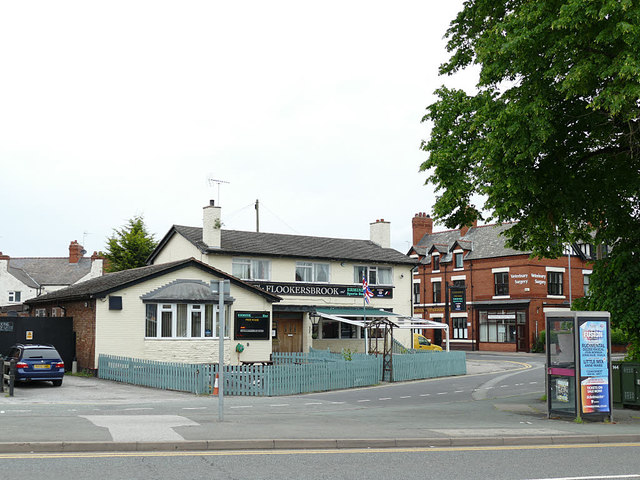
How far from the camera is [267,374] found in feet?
79.0

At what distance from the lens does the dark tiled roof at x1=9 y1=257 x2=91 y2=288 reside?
72.5 metres

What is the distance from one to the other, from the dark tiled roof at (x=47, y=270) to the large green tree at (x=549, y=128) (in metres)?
61.1

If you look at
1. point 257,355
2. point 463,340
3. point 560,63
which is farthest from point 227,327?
point 463,340

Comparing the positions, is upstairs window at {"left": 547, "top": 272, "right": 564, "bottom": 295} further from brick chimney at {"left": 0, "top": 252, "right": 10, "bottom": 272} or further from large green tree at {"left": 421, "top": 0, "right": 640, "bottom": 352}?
brick chimney at {"left": 0, "top": 252, "right": 10, "bottom": 272}

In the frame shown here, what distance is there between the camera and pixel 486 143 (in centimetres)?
1683

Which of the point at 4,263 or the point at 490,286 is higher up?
the point at 4,263

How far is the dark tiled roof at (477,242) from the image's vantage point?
59719mm

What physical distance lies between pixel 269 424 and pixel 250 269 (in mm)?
26802

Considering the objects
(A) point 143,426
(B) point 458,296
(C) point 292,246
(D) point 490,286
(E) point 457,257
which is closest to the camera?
(A) point 143,426

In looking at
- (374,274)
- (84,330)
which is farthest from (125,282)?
(374,274)

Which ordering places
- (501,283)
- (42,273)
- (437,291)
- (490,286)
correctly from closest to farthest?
(501,283) < (490,286) < (437,291) < (42,273)

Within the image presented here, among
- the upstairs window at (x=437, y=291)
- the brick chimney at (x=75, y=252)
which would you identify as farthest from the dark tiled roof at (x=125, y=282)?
the brick chimney at (x=75, y=252)

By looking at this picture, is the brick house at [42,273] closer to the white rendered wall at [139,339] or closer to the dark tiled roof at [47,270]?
the dark tiled roof at [47,270]

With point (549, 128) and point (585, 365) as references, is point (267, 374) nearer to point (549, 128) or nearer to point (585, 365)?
point (585, 365)
